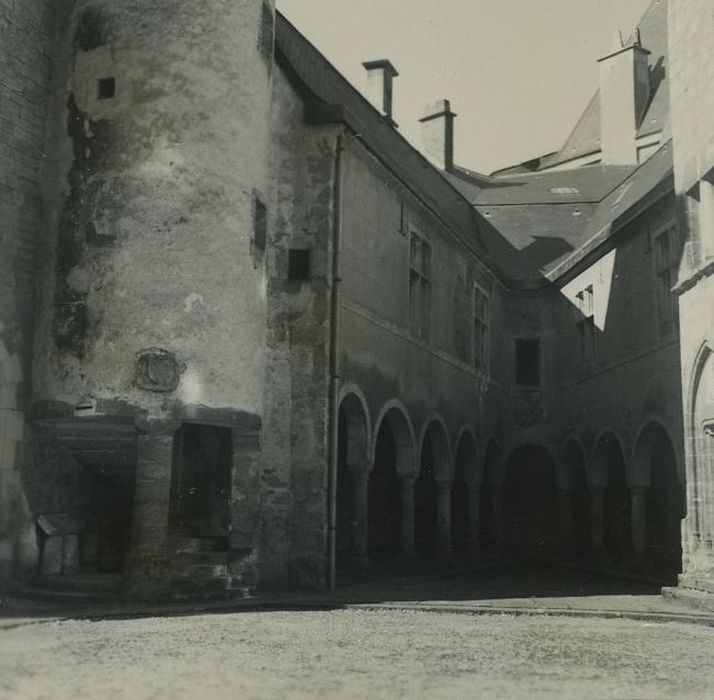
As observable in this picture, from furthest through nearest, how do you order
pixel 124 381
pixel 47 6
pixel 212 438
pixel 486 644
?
1. pixel 212 438
2. pixel 47 6
3. pixel 124 381
4. pixel 486 644

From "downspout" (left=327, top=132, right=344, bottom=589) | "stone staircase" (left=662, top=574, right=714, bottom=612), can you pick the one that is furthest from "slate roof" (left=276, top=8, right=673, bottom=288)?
"stone staircase" (left=662, top=574, right=714, bottom=612)

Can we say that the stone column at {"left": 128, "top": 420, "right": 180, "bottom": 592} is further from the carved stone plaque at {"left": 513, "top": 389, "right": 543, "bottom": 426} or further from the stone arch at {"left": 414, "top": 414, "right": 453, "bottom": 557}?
the carved stone plaque at {"left": 513, "top": 389, "right": 543, "bottom": 426}

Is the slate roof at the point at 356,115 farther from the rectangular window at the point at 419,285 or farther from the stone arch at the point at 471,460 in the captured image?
the stone arch at the point at 471,460

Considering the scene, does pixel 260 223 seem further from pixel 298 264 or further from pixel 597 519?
pixel 597 519

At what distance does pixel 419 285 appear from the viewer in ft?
61.4

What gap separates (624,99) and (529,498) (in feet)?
53.0

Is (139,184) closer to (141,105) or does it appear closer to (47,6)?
(141,105)

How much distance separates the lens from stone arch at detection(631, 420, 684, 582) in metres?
19.0

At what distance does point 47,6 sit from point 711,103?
8.78 m

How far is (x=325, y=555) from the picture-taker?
1327 cm

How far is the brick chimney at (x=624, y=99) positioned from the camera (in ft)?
110

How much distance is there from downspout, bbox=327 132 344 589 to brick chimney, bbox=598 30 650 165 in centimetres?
2144

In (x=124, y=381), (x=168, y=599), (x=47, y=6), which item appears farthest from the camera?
(x=47, y=6)

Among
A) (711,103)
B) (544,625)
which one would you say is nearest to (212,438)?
(544,625)
